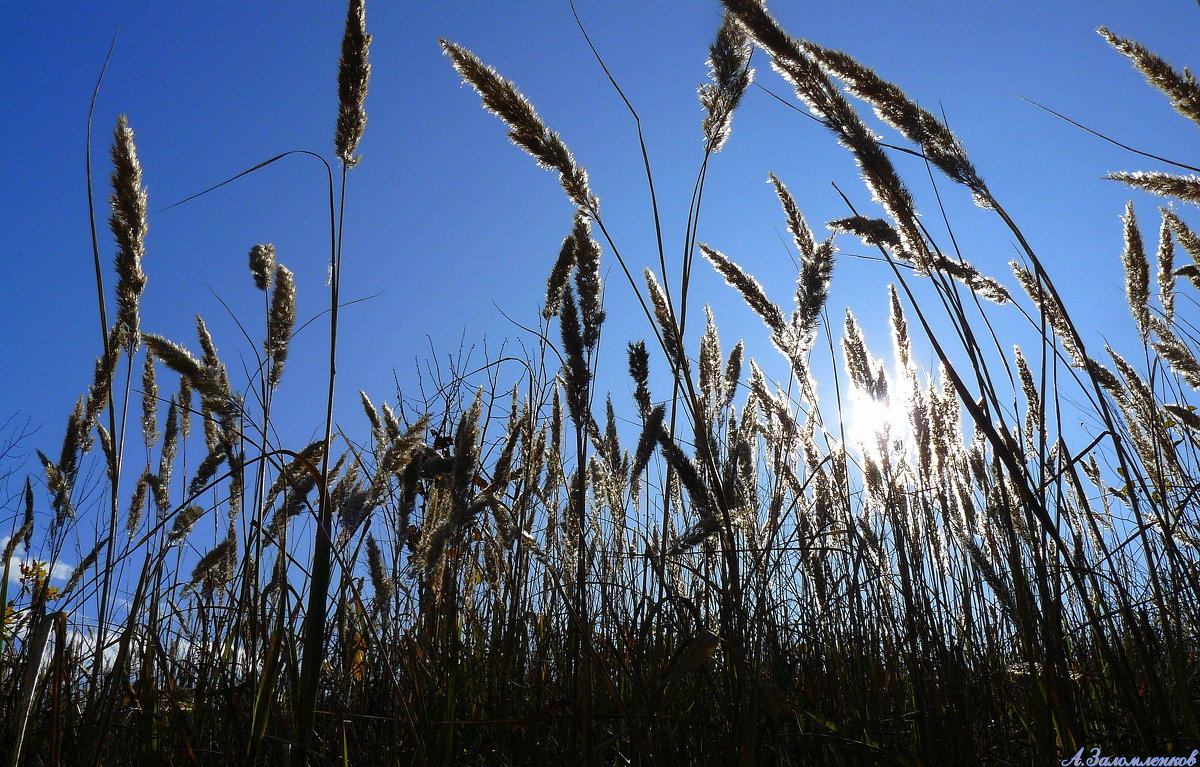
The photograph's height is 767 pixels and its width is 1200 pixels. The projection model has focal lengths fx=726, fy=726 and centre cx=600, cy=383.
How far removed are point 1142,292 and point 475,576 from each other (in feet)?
8.73

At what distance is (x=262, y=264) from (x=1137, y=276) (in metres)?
2.97

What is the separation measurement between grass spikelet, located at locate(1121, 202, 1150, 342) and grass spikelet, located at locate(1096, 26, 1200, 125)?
3.26 feet

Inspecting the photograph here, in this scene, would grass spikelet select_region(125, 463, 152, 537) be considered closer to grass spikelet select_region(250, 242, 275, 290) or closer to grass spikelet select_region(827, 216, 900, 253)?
grass spikelet select_region(250, 242, 275, 290)

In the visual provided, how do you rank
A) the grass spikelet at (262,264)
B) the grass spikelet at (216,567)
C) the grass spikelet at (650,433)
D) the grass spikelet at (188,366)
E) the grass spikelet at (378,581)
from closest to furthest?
the grass spikelet at (188,366) → the grass spikelet at (650,433) → the grass spikelet at (378,581) → the grass spikelet at (262,264) → the grass spikelet at (216,567)

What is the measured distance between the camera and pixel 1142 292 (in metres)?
2.54

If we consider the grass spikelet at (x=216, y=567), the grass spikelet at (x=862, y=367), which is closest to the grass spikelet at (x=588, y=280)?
the grass spikelet at (x=862, y=367)

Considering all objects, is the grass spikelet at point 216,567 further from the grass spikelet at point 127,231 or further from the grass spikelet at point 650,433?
the grass spikelet at point 650,433

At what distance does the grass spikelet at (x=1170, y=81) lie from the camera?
1.61 meters

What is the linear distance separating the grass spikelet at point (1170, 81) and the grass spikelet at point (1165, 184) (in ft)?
1.28

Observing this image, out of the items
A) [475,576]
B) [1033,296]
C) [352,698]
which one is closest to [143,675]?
[352,698]

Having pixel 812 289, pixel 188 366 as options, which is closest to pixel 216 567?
pixel 188 366

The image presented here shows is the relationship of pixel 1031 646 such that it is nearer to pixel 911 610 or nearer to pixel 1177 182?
pixel 911 610

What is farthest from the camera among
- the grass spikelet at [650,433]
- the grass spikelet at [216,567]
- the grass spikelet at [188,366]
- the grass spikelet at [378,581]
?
the grass spikelet at [216,567]

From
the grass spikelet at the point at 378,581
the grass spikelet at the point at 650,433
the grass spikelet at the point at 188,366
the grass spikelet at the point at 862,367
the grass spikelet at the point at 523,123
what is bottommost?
the grass spikelet at the point at 378,581
